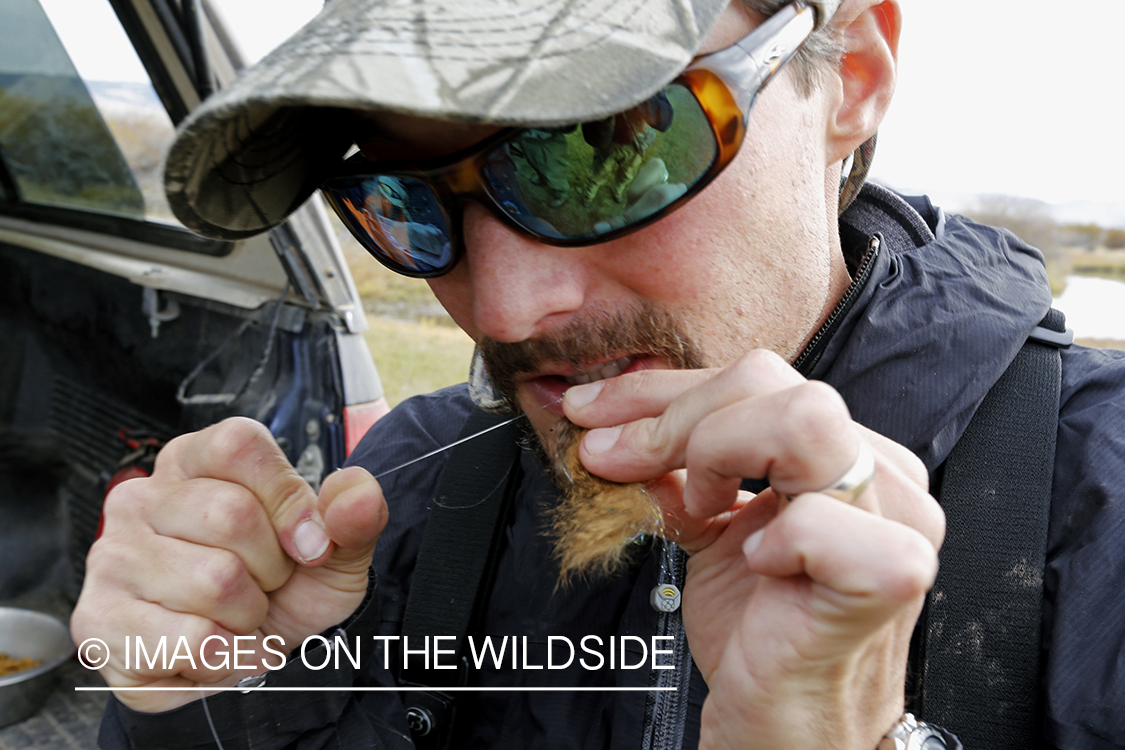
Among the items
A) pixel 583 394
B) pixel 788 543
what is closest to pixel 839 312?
pixel 583 394

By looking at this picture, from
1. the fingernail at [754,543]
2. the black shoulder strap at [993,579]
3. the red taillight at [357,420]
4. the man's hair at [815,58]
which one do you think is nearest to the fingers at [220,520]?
the fingernail at [754,543]

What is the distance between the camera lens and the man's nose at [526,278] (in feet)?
4.23

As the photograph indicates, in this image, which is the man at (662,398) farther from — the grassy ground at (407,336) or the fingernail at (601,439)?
the grassy ground at (407,336)

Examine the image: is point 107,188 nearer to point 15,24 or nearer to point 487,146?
point 15,24

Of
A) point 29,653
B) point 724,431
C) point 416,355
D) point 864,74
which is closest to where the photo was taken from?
point 724,431

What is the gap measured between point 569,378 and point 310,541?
0.58m

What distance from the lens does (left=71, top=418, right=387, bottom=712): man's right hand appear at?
1.30 m

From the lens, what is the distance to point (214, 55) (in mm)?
2893

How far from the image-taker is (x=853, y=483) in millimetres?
784

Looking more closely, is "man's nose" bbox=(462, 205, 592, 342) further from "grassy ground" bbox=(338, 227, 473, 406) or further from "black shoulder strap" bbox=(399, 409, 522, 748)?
"grassy ground" bbox=(338, 227, 473, 406)

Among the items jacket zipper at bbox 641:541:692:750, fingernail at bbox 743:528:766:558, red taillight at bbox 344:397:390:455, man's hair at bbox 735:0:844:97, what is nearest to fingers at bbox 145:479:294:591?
jacket zipper at bbox 641:541:692:750

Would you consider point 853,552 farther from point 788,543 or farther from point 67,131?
point 67,131

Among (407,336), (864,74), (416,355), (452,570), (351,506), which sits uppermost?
(864,74)

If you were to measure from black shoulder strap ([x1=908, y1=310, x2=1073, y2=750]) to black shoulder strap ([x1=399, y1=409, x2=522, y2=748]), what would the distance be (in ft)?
3.05
